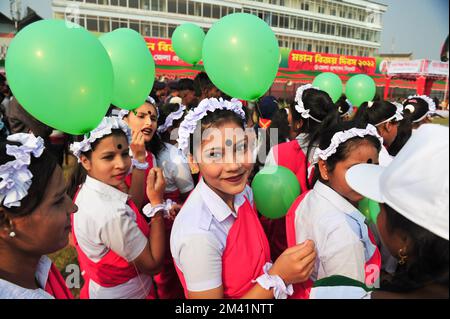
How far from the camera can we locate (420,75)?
54.2ft

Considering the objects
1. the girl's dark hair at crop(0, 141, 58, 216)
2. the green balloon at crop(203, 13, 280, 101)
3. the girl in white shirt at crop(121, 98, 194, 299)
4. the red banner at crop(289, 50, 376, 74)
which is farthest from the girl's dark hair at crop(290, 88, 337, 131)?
the red banner at crop(289, 50, 376, 74)

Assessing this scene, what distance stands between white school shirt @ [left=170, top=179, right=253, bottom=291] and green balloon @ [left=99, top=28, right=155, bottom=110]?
129 centimetres

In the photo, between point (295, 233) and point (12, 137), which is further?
point (295, 233)

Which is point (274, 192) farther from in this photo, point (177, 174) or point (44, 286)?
point (44, 286)

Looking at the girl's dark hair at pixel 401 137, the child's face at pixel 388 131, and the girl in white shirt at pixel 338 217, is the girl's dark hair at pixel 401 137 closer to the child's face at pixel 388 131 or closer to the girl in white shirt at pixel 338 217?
the child's face at pixel 388 131

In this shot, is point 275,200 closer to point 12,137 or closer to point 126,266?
point 126,266

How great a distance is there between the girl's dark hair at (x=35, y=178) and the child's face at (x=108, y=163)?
54cm

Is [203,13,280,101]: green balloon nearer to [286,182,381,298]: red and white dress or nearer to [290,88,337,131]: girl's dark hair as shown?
[290,88,337,131]: girl's dark hair

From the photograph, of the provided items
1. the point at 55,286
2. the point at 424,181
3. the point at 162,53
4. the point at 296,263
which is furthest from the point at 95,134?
the point at 162,53

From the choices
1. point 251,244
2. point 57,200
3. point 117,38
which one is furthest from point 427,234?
point 117,38

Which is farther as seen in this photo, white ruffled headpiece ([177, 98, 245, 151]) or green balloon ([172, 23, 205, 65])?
green balloon ([172, 23, 205, 65])

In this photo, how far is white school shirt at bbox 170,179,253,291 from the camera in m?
1.32
